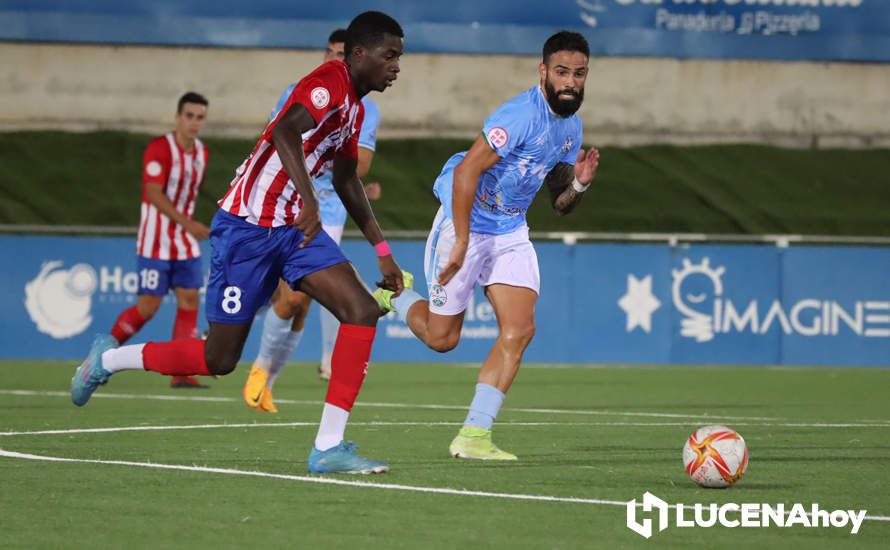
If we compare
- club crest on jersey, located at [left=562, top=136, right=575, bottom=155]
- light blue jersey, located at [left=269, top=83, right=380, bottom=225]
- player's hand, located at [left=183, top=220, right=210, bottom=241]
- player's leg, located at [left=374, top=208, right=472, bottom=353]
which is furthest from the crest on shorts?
player's hand, located at [left=183, top=220, right=210, bottom=241]

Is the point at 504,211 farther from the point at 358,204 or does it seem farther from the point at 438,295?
the point at 358,204

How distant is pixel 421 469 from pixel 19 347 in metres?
10.4

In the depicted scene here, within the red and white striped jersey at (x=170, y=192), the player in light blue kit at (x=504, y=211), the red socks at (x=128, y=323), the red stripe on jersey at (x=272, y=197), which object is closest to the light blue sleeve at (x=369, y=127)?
the red and white striped jersey at (x=170, y=192)

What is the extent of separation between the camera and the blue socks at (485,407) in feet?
26.3

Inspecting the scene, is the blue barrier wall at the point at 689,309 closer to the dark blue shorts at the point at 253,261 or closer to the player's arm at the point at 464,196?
the player's arm at the point at 464,196

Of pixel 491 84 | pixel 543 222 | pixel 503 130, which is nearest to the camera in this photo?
pixel 503 130

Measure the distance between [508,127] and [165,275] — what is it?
6417 millimetres

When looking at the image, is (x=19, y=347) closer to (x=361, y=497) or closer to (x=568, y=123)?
(x=568, y=123)

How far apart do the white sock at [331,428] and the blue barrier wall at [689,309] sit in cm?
1018

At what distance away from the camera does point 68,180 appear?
2456 centimetres

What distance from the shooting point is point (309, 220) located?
715 centimetres

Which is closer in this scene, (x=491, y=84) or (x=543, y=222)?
(x=543, y=222)

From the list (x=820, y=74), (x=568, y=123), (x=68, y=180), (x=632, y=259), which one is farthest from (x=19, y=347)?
(x=820, y=74)

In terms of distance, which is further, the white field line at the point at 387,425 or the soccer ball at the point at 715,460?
the white field line at the point at 387,425
